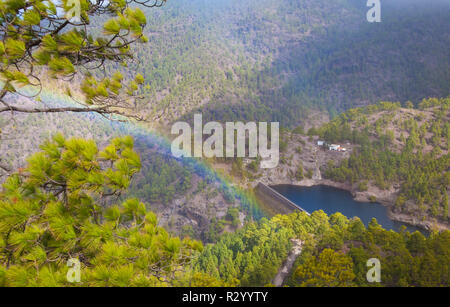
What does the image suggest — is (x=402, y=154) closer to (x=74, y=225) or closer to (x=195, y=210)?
(x=195, y=210)

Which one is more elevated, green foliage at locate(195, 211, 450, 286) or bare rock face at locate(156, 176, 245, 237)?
green foliage at locate(195, 211, 450, 286)

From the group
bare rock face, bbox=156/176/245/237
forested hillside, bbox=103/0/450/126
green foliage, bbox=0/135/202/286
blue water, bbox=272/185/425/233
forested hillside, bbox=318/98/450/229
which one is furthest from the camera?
forested hillside, bbox=103/0/450/126

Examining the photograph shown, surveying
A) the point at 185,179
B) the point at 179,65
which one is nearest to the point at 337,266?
the point at 185,179

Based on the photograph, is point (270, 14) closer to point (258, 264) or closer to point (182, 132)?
point (182, 132)

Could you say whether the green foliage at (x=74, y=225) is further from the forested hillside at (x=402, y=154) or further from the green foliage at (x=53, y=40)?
the forested hillside at (x=402, y=154)

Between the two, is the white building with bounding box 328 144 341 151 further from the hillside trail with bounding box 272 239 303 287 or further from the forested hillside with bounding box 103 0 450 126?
the hillside trail with bounding box 272 239 303 287

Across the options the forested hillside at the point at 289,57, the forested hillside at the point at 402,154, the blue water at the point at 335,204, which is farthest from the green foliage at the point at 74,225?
the forested hillside at the point at 289,57

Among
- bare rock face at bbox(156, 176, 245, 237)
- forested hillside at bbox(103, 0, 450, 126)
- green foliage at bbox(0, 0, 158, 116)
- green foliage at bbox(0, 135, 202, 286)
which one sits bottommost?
bare rock face at bbox(156, 176, 245, 237)

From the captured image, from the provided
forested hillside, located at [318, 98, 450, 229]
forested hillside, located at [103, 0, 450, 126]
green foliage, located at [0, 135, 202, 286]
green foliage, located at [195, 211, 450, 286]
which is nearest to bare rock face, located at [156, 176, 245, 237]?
green foliage, located at [195, 211, 450, 286]
